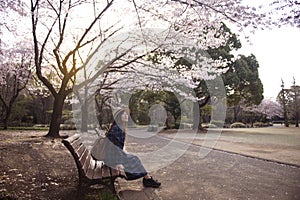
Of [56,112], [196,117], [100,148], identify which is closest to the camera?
[100,148]

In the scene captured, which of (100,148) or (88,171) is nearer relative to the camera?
(88,171)

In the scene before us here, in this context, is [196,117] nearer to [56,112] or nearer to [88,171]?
[56,112]

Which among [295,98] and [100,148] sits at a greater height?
[295,98]

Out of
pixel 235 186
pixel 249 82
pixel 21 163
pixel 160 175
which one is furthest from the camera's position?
pixel 249 82

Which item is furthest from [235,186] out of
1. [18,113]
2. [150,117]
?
[150,117]

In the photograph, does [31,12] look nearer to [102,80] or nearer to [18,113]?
[102,80]

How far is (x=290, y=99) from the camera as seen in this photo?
44.9 meters

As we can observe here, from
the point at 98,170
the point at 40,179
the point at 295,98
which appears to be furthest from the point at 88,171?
the point at 295,98

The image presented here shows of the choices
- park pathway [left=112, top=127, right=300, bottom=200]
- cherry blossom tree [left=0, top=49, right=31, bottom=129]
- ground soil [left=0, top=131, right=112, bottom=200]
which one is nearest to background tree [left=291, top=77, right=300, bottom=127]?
Result: cherry blossom tree [left=0, top=49, right=31, bottom=129]

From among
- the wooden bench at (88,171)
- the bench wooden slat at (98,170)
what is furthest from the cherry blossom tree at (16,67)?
the wooden bench at (88,171)

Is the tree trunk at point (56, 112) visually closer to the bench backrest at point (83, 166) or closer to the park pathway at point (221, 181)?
the park pathway at point (221, 181)

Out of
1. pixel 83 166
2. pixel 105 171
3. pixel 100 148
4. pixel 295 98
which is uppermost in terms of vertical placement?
pixel 295 98

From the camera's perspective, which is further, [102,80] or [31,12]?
[102,80]

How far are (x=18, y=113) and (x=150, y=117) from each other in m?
15.3
